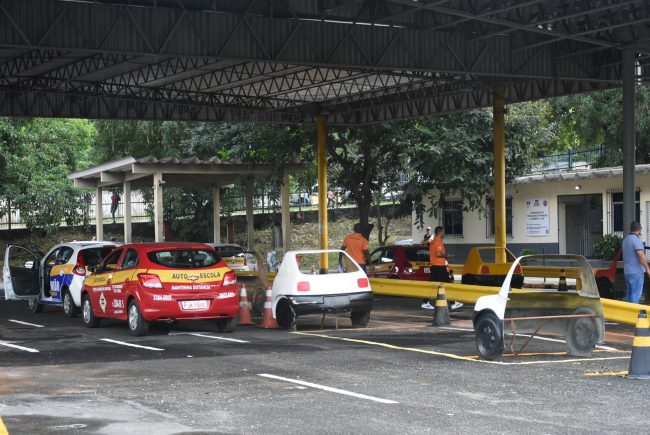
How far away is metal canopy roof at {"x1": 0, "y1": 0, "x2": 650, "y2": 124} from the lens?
2188 centimetres

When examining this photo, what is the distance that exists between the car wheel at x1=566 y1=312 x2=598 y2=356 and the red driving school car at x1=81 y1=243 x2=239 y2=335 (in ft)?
19.3

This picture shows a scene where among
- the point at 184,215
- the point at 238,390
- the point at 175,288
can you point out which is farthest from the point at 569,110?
the point at 238,390

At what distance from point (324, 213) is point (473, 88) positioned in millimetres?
8039

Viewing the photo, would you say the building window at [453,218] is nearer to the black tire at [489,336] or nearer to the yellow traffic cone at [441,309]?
the yellow traffic cone at [441,309]

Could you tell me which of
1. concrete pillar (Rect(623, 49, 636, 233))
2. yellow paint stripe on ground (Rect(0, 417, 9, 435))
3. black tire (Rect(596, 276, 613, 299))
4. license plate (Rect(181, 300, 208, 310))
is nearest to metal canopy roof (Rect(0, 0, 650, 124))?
concrete pillar (Rect(623, 49, 636, 233))

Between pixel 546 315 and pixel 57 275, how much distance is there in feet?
37.2

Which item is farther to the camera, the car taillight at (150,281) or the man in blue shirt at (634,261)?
the man in blue shirt at (634,261)

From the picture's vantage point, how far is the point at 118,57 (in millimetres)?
27656

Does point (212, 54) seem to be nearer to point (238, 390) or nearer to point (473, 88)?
point (473, 88)

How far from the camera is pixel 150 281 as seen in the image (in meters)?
16.4

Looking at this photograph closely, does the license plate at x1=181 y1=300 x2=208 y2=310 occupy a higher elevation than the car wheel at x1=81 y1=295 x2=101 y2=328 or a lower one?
higher

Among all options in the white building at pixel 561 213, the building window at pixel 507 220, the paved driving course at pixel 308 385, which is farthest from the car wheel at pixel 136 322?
the building window at pixel 507 220

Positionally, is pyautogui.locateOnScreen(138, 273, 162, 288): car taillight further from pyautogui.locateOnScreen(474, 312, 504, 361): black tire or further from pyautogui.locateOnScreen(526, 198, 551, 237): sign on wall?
pyautogui.locateOnScreen(526, 198, 551, 237): sign on wall

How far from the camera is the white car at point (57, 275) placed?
2050 centimetres
